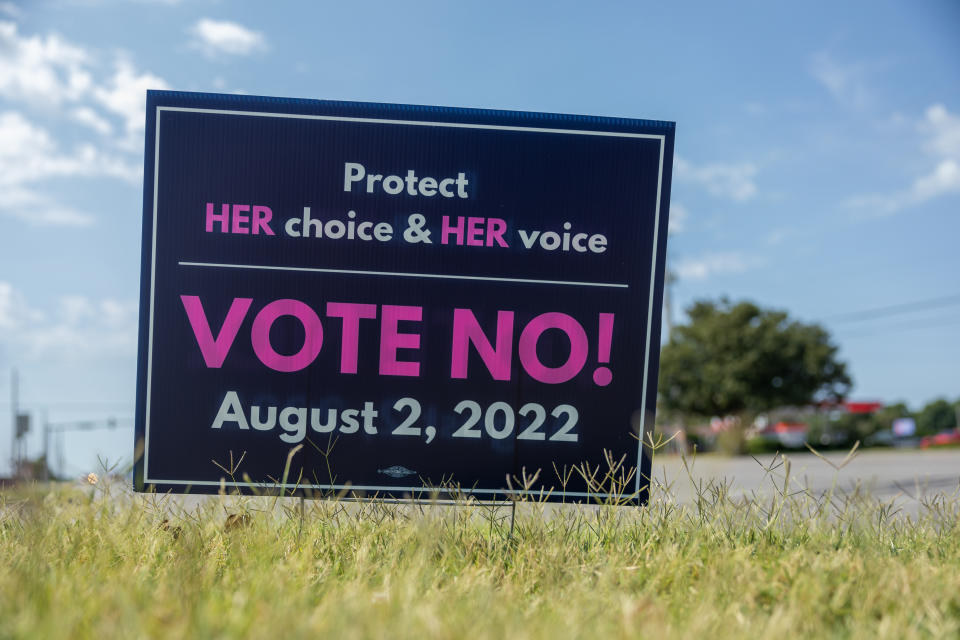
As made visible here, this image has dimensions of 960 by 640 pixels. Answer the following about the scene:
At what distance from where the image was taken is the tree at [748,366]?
42594 millimetres

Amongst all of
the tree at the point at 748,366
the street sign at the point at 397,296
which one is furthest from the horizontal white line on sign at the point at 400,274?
the tree at the point at 748,366

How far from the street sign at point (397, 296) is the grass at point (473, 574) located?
20.5 inches

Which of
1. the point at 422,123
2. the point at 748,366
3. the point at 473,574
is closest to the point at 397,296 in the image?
the point at 422,123

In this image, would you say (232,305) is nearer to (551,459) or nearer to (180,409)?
(180,409)

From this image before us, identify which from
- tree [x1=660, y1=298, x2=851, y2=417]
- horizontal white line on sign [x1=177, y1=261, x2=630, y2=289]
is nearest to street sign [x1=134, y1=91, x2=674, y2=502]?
horizontal white line on sign [x1=177, y1=261, x2=630, y2=289]

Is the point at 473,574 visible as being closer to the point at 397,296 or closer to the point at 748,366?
the point at 397,296

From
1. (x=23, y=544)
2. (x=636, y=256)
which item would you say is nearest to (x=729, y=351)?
(x=636, y=256)

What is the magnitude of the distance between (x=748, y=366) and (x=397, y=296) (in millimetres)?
39528

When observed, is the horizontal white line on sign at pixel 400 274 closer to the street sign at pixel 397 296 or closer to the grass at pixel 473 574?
the street sign at pixel 397 296

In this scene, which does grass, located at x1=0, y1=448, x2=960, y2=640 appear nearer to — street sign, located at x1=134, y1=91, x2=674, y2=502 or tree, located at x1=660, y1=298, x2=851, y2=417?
street sign, located at x1=134, y1=91, x2=674, y2=502

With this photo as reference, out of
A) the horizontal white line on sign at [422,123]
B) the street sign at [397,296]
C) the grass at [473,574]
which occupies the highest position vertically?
the horizontal white line on sign at [422,123]

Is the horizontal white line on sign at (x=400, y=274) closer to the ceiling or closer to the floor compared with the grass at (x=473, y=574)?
closer to the ceiling

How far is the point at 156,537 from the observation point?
5047 millimetres

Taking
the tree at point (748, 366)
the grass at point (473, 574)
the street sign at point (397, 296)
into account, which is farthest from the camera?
the tree at point (748, 366)
